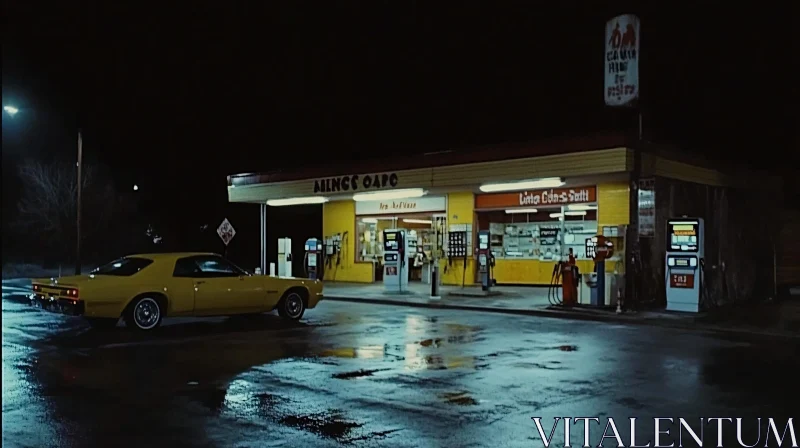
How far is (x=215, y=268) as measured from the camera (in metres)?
15.7

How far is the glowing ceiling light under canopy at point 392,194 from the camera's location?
26094 mm

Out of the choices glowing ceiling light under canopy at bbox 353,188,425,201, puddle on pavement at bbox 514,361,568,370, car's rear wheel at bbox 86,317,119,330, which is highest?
glowing ceiling light under canopy at bbox 353,188,425,201

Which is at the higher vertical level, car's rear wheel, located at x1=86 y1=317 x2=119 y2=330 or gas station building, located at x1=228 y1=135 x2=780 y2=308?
gas station building, located at x1=228 y1=135 x2=780 y2=308

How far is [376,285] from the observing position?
29609 millimetres

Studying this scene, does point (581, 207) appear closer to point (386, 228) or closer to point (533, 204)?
point (533, 204)

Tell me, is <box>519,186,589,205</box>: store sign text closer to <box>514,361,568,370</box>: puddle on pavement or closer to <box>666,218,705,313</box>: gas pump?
<box>666,218,705,313</box>: gas pump

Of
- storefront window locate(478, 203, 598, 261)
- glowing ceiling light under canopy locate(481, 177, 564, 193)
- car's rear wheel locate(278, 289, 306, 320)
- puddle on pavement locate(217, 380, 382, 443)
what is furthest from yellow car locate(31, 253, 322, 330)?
storefront window locate(478, 203, 598, 261)

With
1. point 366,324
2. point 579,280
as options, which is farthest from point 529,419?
point 579,280

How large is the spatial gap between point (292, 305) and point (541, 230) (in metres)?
12.8

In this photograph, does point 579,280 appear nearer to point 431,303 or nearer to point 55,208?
point 431,303

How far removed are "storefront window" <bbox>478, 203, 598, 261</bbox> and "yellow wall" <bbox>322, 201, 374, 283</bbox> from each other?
568cm

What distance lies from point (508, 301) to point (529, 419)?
1441 centimetres

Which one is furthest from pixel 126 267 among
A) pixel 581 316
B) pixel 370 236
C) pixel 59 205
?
pixel 59 205

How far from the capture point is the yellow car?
14.0 metres
